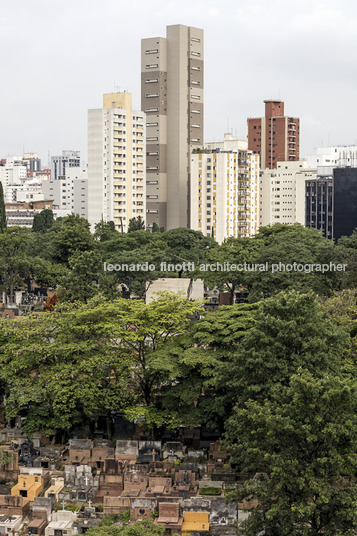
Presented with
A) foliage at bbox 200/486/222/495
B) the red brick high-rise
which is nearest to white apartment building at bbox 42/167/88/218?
the red brick high-rise

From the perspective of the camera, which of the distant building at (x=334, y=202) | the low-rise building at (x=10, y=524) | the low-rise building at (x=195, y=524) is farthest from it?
the distant building at (x=334, y=202)

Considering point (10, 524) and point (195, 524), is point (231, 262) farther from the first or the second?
point (10, 524)

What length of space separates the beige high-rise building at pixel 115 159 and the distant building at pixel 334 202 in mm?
21127

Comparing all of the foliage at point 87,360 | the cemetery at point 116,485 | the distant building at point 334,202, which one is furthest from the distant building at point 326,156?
the cemetery at point 116,485

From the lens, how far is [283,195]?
11588 centimetres

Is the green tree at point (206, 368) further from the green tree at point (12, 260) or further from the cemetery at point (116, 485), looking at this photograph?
the green tree at point (12, 260)

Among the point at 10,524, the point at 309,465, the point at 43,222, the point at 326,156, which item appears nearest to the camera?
the point at 309,465

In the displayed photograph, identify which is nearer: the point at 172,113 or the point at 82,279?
the point at 82,279

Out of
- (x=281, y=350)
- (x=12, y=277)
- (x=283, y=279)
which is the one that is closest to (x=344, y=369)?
(x=281, y=350)

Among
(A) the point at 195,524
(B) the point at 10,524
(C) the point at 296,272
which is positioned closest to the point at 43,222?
(C) the point at 296,272

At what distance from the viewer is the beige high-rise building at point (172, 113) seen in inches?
4090

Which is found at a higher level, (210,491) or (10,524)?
(210,491)

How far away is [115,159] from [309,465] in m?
69.1

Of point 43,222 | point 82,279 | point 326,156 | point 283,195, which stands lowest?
point 82,279
